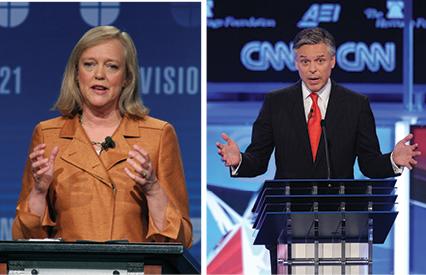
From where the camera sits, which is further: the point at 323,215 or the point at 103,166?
the point at 103,166

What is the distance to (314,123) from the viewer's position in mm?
5480

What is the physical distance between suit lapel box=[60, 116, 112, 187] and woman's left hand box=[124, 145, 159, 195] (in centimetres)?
24

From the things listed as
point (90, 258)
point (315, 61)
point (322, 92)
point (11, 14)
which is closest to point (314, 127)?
point (322, 92)

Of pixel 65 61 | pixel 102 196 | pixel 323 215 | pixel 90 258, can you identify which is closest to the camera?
pixel 90 258

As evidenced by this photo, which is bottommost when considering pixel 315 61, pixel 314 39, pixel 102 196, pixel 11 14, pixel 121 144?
pixel 102 196

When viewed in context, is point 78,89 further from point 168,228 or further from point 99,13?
point 99,13

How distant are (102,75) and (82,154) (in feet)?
1.14

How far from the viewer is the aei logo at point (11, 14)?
22.2 feet

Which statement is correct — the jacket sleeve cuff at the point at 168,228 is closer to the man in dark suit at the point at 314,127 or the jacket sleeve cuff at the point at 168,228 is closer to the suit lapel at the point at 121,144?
the suit lapel at the point at 121,144

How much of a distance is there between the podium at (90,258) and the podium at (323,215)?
0.60 metres

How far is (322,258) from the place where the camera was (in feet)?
14.6

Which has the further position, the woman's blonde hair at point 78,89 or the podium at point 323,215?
the woman's blonde hair at point 78,89

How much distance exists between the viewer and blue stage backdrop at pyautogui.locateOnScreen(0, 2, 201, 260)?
6613 mm

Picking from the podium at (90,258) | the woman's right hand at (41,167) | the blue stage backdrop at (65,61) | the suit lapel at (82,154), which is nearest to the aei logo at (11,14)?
the blue stage backdrop at (65,61)
